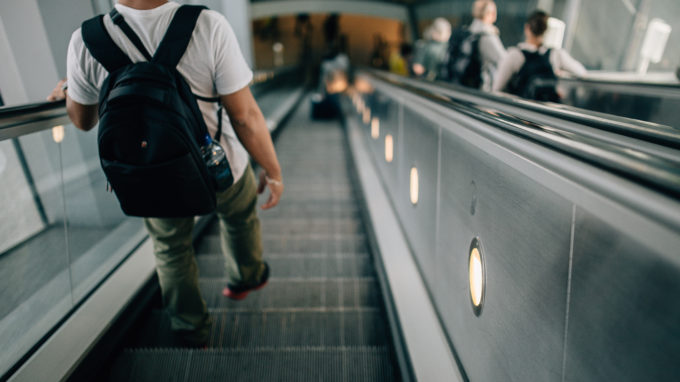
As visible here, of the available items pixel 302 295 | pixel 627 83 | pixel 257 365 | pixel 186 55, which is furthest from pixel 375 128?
pixel 186 55

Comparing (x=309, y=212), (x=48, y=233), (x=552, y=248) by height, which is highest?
(x=552, y=248)

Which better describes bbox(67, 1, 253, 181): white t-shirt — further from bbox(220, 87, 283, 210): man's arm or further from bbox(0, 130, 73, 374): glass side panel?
bbox(0, 130, 73, 374): glass side panel

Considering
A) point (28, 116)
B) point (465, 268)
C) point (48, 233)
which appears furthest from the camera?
point (48, 233)

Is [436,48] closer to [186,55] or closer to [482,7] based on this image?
[482,7]

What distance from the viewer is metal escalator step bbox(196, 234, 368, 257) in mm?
3205

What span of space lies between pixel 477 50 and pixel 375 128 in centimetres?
143

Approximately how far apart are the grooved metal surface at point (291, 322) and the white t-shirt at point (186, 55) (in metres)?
1.28

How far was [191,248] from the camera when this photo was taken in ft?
6.33

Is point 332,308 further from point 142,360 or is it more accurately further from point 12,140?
point 12,140

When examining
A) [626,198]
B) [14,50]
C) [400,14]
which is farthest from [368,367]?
[400,14]

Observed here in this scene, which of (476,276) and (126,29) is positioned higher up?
(126,29)

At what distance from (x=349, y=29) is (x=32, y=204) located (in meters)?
33.1

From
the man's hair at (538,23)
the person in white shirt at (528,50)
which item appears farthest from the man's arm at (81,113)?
the man's hair at (538,23)

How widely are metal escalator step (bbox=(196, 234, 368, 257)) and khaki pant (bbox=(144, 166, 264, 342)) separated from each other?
3.13 feet
